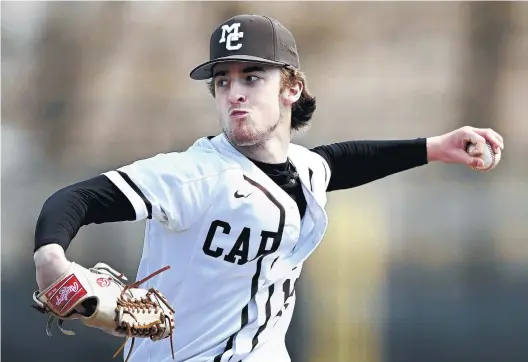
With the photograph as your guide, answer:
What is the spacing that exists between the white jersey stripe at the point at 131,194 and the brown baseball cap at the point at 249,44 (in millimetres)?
444

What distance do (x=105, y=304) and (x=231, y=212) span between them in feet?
1.53

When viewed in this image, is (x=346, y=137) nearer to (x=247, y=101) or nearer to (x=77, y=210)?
(x=247, y=101)

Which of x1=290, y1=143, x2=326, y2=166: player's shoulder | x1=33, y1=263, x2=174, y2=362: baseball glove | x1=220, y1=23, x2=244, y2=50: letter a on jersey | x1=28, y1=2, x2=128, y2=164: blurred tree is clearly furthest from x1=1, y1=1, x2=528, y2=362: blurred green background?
x1=33, y1=263, x2=174, y2=362: baseball glove

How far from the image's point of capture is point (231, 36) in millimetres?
2201

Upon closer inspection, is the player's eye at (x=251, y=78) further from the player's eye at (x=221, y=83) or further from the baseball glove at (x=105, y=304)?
the baseball glove at (x=105, y=304)

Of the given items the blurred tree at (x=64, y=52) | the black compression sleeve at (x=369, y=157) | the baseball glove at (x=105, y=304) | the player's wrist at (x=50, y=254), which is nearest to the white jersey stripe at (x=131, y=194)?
the baseball glove at (x=105, y=304)

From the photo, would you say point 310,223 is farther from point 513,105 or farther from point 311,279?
point 513,105

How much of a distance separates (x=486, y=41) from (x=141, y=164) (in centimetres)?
382

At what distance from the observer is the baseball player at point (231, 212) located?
1.97 meters

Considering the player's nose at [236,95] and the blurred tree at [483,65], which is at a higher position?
the blurred tree at [483,65]

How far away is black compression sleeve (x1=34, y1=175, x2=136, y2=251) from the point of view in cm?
168

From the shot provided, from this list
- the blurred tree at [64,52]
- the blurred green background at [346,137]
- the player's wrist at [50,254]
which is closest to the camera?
the player's wrist at [50,254]

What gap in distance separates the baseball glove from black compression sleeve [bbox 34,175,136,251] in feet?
0.25

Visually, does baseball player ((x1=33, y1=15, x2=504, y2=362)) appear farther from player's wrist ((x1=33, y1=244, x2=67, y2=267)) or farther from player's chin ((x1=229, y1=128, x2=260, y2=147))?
player's wrist ((x1=33, y1=244, x2=67, y2=267))
